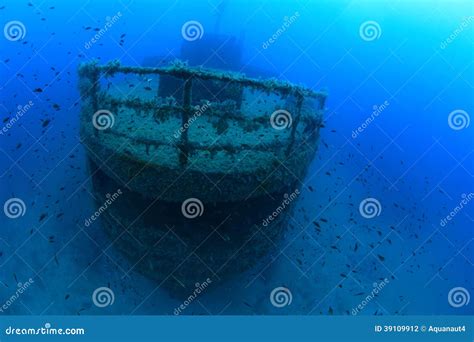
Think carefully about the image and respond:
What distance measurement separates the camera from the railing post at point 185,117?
318 cm

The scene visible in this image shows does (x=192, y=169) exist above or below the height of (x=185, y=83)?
below

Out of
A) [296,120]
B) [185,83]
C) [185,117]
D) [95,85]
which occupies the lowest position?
[95,85]

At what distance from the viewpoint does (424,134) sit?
15.3 m

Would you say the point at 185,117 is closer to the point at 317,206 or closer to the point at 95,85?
the point at 95,85

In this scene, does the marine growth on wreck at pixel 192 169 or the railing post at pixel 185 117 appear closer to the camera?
the railing post at pixel 185 117

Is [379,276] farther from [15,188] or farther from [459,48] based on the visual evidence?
[459,48]

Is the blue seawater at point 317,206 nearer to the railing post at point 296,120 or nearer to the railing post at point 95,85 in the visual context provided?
the railing post at point 95,85

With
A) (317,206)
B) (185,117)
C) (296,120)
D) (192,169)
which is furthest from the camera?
(317,206)

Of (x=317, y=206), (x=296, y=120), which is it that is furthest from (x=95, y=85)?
(x=317, y=206)

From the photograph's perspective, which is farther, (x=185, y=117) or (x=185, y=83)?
(x=185, y=117)

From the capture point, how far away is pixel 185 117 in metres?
3.33

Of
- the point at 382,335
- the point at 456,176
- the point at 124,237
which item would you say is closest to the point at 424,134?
the point at 456,176

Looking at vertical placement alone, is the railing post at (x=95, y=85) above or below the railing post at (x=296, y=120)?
below

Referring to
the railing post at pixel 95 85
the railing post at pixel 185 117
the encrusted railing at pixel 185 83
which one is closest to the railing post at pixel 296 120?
the encrusted railing at pixel 185 83
